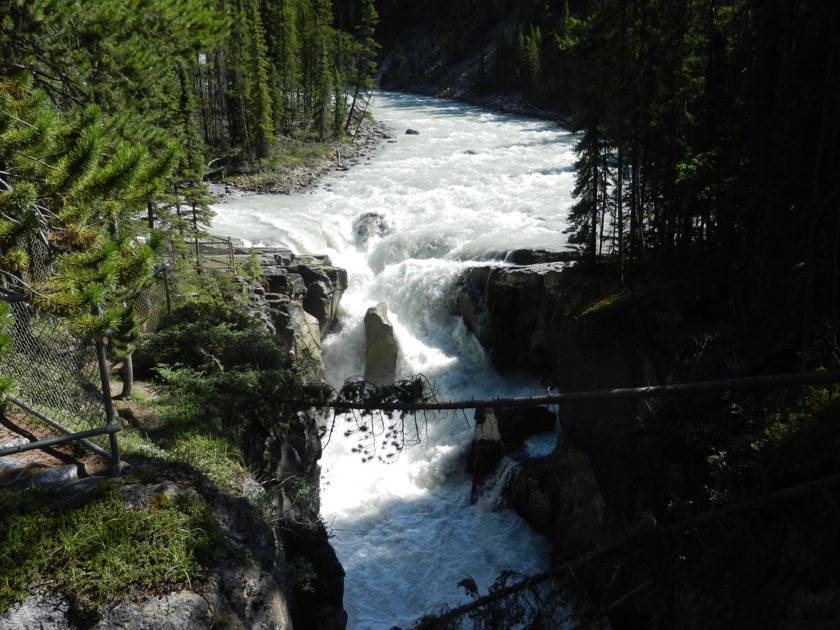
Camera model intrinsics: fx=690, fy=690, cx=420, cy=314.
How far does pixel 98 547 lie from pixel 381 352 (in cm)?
1609

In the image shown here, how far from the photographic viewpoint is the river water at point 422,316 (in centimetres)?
1502

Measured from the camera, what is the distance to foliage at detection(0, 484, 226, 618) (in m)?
6.04

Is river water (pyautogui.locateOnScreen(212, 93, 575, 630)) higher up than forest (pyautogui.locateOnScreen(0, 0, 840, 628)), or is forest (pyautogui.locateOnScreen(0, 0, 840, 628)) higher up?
forest (pyautogui.locateOnScreen(0, 0, 840, 628))

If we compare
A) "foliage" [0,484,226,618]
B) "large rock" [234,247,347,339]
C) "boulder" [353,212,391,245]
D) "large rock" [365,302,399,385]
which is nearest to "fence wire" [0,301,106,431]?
"foliage" [0,484,226,618]

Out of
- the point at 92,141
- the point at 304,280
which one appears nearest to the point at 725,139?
the point at 92,141

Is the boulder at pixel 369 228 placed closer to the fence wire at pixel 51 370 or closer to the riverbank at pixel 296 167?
the riverbank at pixel 296 167

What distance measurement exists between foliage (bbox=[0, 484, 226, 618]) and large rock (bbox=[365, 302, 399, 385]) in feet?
49.7

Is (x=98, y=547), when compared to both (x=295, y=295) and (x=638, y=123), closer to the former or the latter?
(x=638, y=123)

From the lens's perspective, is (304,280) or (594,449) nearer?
(594,449)

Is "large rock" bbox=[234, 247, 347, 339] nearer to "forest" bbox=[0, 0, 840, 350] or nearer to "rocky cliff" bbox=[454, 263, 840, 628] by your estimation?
"forest" bbox=[0, 0, 840, 350]

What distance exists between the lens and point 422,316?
2416cm

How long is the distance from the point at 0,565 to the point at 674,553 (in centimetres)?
695

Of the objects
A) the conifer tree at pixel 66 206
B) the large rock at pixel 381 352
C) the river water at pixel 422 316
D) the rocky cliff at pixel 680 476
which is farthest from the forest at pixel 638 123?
the large rock at pixel 381 352

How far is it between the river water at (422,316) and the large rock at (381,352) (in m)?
0.47
